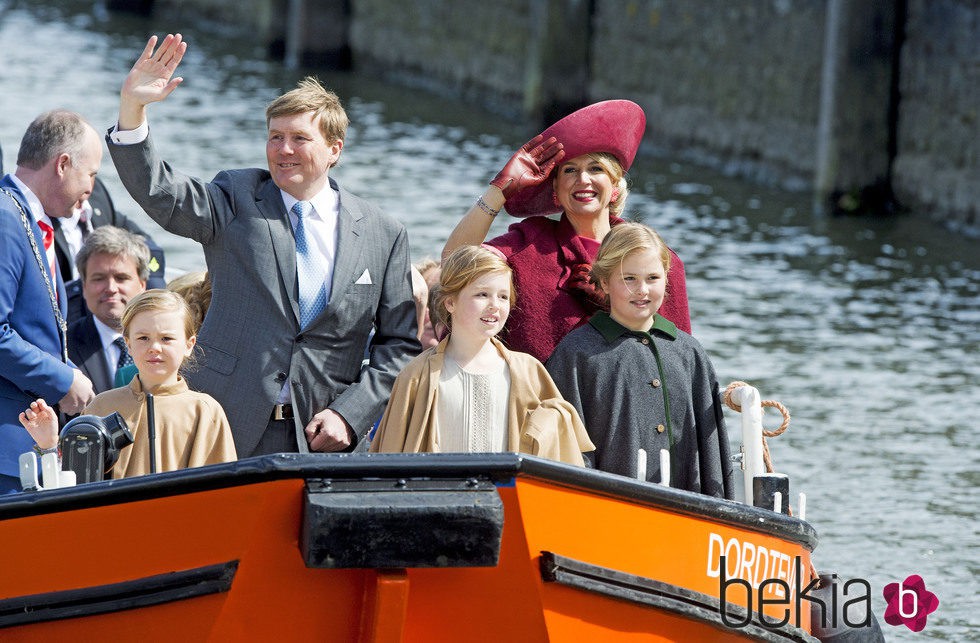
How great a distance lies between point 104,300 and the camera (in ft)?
20.9

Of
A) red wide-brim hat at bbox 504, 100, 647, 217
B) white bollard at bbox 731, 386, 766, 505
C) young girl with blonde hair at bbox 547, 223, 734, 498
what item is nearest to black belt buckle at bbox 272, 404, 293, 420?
young girl with blonde hair at bbox 547, 223, 734, 498

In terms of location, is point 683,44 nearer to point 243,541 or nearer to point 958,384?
point 958,384

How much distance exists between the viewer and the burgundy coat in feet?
18.1

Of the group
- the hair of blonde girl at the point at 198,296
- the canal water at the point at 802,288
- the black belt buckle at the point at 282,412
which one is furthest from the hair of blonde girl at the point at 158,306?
the canal water at the point at 802,288

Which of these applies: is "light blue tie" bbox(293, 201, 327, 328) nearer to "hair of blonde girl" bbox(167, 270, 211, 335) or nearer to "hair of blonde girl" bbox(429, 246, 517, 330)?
"hair of blonde girl" bbox(429, 246, 517, 330)

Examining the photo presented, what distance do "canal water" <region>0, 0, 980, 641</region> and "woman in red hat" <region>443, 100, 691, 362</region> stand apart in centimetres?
103

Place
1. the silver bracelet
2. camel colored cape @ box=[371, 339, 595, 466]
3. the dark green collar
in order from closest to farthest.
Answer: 1. camel colored cape @ box=[371, 339, 595, 466]
2. the dark green collar
3. the silver bracelet

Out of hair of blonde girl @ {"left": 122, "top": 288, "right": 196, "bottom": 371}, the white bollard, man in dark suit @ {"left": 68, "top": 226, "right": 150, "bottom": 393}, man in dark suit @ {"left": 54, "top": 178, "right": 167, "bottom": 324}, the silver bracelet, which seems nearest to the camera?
hair of blonde girl @ {"left": 122, "top": 288, "right": 196, "bottom": 371}

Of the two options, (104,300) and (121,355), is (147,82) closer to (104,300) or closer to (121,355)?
(104,300)

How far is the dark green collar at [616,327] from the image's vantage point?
5301mm

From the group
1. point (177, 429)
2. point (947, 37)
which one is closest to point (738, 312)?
point (947, 37)

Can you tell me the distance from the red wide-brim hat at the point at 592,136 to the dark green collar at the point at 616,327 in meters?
0.55

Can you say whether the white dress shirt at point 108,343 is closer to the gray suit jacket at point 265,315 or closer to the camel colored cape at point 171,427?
the gray suit jacket at point 265,315

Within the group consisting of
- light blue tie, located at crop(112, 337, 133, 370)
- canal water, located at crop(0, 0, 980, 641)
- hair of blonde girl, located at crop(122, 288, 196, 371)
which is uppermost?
hair of blonde girl, located at crop(122, 288, 196, 371)
